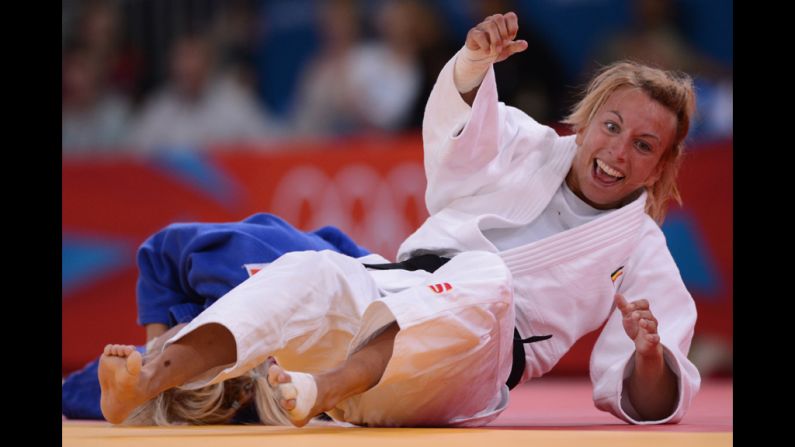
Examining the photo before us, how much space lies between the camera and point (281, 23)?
356 inches

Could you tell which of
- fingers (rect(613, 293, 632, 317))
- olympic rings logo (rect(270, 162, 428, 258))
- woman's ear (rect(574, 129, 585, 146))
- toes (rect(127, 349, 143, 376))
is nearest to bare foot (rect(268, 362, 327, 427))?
toes (rect(127, 349, 143, 376))

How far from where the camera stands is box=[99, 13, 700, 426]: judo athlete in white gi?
287 cm

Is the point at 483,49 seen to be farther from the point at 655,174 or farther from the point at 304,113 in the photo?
the point at 304,113

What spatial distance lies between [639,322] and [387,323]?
2.36ft

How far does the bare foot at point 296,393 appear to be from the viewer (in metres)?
2.66

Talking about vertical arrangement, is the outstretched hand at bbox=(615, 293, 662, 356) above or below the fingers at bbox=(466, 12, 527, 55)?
below

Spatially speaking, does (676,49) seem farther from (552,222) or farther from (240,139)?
(552,222)

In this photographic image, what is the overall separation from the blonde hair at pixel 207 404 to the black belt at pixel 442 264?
0.50 meters

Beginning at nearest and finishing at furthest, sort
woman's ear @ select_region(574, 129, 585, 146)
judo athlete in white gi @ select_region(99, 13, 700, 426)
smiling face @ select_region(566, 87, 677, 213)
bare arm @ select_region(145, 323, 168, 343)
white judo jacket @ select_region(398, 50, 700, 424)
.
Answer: judo athlete in white gi @ select_region(99, 13, 700, 426), white judo jacket @ select_region(398, 50, 700, 424), smiling face @ select_region(566, 87, 677, 213), woman's ear @ select_region(574, 129, 585, 146), bare arm @ select_region(145, 323, 168, 343)

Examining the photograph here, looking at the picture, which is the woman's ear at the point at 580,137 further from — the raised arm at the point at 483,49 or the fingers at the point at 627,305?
the fingers at the point at 627,305

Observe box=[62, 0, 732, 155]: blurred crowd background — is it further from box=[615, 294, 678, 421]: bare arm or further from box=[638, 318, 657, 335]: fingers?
box=[638, 318, 657, 335]: fingers

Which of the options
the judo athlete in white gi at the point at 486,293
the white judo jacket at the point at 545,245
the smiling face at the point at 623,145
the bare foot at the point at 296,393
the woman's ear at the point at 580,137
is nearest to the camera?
the bare foot at the point at 296,393

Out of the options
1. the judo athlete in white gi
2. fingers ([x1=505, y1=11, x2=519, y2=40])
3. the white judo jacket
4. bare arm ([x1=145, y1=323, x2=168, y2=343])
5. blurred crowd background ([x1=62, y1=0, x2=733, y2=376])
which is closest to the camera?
the judo athlete in white gi

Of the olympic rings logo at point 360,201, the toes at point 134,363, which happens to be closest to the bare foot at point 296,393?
the toes at point 134,363
